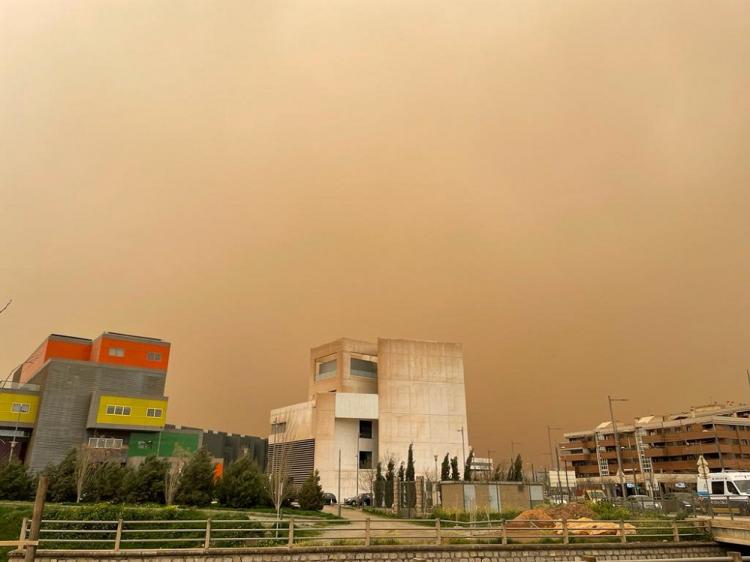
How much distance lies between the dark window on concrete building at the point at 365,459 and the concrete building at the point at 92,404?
19.5 m

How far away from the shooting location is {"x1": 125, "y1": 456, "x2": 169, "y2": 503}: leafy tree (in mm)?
38472

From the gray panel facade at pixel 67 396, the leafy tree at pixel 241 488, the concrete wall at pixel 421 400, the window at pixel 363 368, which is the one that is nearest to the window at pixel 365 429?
the concrete wall at pixel 421 400

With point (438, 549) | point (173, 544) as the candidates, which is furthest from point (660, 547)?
point (173, 544)

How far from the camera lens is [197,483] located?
38.9m

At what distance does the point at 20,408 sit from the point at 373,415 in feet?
125

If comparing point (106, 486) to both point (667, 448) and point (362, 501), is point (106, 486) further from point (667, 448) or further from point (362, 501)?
point (667, 448)

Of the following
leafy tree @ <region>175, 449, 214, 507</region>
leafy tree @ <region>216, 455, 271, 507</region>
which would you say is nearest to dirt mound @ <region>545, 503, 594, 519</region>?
leafy tree @ <region>216, 455, 271, 507</region>

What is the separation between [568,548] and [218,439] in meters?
91.2

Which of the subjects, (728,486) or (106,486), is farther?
(106,486)

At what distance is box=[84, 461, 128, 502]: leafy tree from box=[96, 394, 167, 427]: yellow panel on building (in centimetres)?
2289

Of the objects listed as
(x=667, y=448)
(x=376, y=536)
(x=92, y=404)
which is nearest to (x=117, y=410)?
(x=92, y=404)

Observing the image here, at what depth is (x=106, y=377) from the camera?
64375mm

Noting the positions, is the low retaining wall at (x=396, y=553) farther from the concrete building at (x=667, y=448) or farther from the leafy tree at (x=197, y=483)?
the concrete building at (x=667, y=448)

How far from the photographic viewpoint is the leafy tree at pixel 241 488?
3984 centimetres
